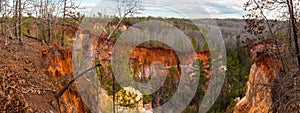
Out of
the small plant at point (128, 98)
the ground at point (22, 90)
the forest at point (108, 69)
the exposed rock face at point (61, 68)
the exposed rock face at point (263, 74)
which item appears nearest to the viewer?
the ground at point (22, 90)

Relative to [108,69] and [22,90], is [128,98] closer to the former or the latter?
[108,69]

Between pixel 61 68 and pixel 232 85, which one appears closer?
pixel 61 68

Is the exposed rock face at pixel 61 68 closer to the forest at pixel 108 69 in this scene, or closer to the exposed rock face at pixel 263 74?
the forest at pixel 108 69

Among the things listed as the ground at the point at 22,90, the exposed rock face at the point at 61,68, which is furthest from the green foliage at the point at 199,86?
the ground at the point at 22,90

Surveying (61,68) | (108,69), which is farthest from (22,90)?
(108,69)

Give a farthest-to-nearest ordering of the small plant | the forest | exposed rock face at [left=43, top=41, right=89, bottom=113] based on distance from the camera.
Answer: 1. the small plant
2. exposed rock face at [left=43, top=41, right=89, bottom=113]
3. the forest

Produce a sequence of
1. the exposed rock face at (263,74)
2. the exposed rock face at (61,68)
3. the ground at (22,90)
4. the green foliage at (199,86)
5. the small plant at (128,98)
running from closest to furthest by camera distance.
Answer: the ground at (22,90), the exposed rock face at (61,68), the exposed rock face at (263,74), the small plant at (128,98), the green foliage at (199,86)

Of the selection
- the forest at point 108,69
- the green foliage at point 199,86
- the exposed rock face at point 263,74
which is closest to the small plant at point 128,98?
the forest at point 108,69

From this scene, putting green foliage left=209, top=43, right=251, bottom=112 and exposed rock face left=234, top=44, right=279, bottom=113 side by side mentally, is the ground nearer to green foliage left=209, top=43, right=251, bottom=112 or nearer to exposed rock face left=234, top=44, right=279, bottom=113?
exposed rock face left=234, top=44, right=279, bottom=113

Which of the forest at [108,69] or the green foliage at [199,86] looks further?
the green foliage at [199,86]

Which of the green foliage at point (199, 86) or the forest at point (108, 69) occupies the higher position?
the forest at point (108, 69)

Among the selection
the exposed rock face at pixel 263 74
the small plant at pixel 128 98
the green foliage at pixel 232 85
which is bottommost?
the green foliage at pixel 232 85

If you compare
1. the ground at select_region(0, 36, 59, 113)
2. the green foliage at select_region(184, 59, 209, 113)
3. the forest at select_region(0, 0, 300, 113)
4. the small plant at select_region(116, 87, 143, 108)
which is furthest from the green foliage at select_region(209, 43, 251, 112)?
the ground at select_region(0, 36, 59, 113)
